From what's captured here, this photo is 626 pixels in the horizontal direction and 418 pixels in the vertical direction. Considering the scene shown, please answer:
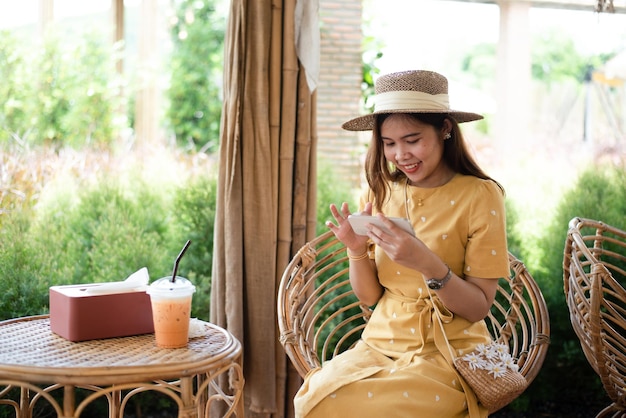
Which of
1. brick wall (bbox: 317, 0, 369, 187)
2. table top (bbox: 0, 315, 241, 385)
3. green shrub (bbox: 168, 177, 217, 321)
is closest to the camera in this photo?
table top (bbox: 0, 315, 241, 385)

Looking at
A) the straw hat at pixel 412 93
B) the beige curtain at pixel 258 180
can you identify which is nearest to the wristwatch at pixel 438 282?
the straw hat at pixel 412 93

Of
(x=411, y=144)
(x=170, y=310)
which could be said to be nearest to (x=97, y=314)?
(x=170, y=310)

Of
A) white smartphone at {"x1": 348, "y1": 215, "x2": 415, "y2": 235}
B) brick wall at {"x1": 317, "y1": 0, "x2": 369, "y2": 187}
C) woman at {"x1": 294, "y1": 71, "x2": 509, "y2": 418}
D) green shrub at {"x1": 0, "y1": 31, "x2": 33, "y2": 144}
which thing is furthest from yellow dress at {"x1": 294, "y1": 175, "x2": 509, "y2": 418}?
green shrub at {"x1": 0, "y1": 31, "x2": 33, "y2": 144}

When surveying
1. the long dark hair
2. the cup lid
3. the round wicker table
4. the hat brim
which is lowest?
the round wicker table

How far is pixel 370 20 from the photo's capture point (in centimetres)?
675

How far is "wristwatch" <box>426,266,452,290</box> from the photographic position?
2010 mm

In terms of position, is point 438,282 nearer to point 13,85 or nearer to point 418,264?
point 418,264

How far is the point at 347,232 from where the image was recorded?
2.19 metres

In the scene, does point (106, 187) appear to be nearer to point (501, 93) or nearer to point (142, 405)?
point (142, 405)

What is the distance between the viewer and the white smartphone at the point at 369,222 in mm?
1956

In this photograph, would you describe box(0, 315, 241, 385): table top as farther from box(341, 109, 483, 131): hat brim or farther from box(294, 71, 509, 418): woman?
box(341, 109, 483, 131): hat brim

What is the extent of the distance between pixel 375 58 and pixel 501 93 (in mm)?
3812

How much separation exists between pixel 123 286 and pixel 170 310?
0.76 feet

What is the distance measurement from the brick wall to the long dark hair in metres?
3.11
